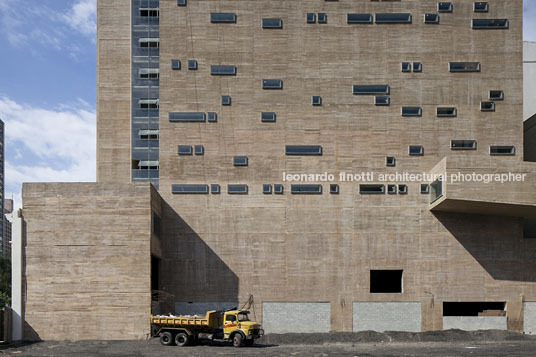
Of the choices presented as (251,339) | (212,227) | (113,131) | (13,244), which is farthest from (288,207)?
(13,244)

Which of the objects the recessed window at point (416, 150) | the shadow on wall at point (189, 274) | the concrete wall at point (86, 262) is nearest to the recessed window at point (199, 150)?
the shadow on wall at point (189, 274)

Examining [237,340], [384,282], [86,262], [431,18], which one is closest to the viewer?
[237,340]

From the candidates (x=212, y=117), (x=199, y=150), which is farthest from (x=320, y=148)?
(x=199, y=150)

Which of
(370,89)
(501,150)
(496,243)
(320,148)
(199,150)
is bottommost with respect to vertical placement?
(496,243)

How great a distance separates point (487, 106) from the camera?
42.7 m

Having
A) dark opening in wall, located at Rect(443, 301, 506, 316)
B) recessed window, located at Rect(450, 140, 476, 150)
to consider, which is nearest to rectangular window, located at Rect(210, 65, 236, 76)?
recessed window, located at Rect(450, 140, 476, 150)

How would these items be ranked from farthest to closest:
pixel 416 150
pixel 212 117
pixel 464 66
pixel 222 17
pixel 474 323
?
pixel 222 17 → pixel 464 66 → pixel 212 117 → pixel 416 150 → pixel 474 323

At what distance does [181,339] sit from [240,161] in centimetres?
1482

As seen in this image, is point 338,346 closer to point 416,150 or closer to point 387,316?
point 387,316

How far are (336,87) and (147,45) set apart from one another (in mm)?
15400

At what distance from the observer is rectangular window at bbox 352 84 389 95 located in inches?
1688

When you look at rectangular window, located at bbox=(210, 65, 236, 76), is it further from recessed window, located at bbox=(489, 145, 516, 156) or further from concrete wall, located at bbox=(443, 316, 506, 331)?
concrete wall, located at bbox=(443, 316, 506, 331)

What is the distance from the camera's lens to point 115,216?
3634 cm

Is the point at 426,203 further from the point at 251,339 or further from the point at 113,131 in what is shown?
the point at 113,131
